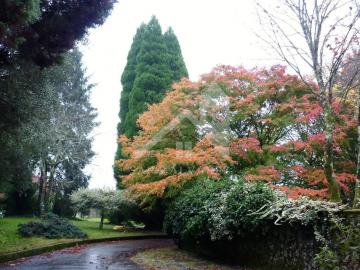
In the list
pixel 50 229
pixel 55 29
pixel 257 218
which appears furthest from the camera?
pixel 50 229

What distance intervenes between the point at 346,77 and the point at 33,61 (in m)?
9.32

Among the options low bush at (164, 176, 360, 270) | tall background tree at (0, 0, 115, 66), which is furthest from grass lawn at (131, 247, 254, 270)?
tall background tree at (0, 0, 115, 66)

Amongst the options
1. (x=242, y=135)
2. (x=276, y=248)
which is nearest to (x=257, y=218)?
(x=276, y=248)

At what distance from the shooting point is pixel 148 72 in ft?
73.8

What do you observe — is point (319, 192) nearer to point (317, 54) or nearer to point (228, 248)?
point (228, 248)

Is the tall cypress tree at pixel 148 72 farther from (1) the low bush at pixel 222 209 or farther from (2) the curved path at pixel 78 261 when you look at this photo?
(1) the low bush at pixel 222 209

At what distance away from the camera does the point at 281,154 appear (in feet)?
42.7

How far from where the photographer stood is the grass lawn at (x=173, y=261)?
9.03m

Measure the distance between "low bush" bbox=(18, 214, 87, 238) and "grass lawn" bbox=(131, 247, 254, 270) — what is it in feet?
13.6

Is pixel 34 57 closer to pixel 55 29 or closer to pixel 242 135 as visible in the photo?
pixel 55 29

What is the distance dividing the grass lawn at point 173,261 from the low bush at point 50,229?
13.6 ft

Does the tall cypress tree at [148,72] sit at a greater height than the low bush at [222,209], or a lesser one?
greater

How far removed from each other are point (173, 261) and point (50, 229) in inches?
254

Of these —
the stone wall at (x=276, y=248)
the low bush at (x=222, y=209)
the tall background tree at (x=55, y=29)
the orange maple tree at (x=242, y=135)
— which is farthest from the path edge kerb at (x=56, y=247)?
the stone wall at (x=276, y=248)
